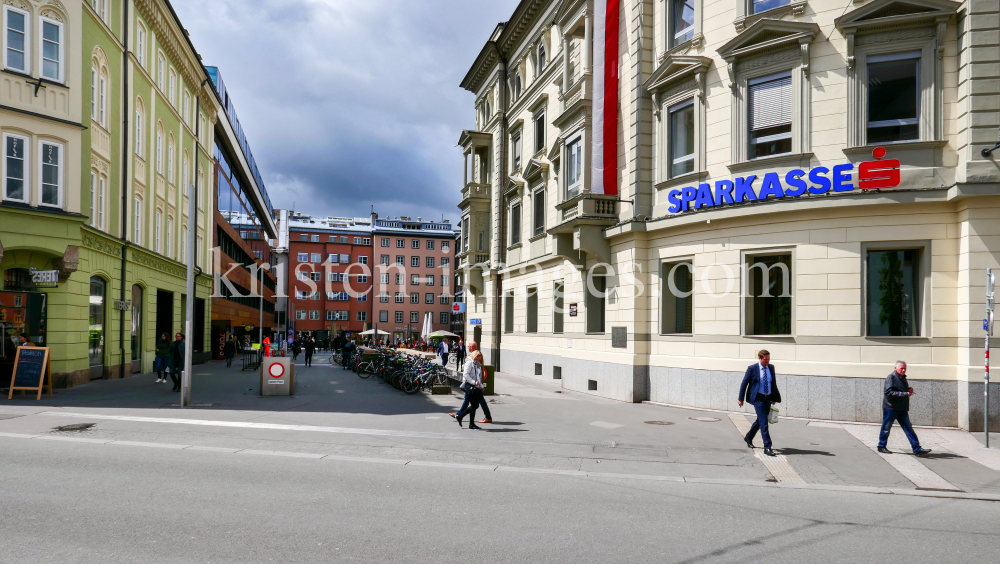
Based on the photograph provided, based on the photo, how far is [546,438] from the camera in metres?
12.7

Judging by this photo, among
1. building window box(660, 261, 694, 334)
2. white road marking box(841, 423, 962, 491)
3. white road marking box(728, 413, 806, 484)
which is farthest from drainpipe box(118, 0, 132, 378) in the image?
white road marking box(841, 423, 962, 491)

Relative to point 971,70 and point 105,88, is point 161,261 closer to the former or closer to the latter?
point 105,88

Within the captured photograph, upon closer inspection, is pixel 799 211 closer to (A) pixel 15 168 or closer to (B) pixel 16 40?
(A) pixel 15 168

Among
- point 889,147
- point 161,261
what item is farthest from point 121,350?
point 889,147

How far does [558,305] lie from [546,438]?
12412mm

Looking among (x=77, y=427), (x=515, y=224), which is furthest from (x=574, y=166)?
(x=77, y=427)

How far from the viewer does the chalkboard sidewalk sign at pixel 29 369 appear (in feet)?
57.4

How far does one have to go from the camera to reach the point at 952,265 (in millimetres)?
13898

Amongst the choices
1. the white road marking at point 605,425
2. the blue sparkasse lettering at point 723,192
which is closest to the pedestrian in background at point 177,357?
the white road marking at point 605,425

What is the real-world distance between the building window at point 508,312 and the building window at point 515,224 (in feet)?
8.03

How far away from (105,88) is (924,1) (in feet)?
79.1

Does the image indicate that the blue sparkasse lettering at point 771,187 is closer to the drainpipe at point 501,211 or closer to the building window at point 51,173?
the drainpipe at point 501,211

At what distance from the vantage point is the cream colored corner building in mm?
13797

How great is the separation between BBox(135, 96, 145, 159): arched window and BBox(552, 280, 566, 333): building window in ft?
56.7
